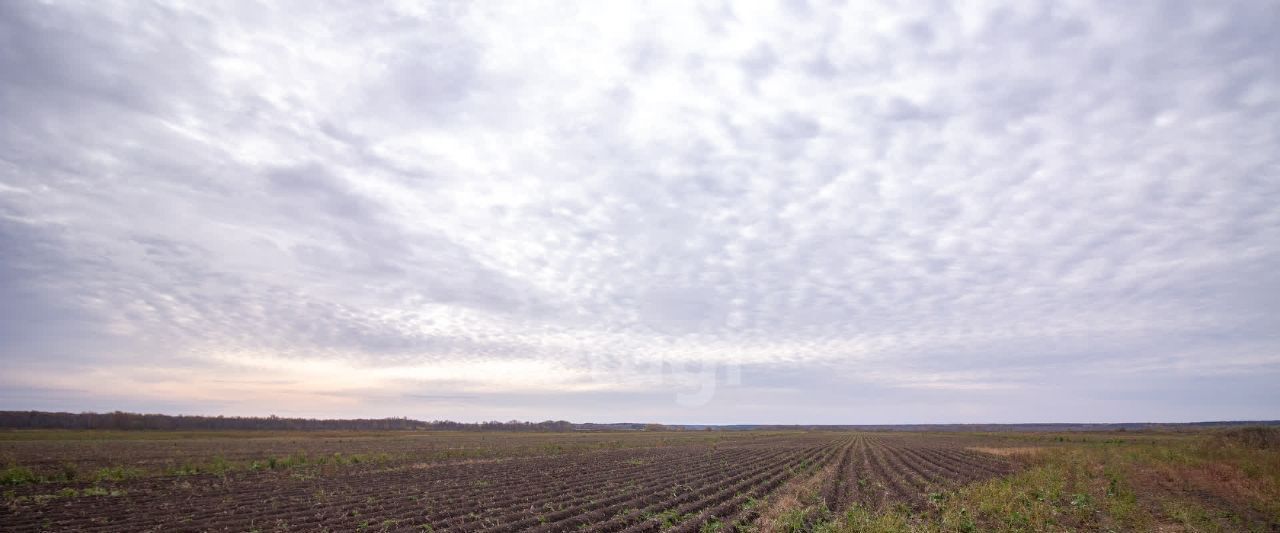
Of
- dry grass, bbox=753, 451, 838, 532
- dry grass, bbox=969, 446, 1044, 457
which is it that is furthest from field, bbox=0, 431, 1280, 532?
dry grass, bbox=969, 446, 1044, 457

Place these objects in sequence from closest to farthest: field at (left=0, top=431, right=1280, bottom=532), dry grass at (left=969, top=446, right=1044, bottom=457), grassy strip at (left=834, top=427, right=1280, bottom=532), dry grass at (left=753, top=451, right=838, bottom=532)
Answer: grassy strip at (left=834, top=427, right=1280, bottom=532) < dry grass at (left=753, top=451, right=838, bottom=532) < field at (left=0, top=431, right=1280, bottom=532) < dry grass at (left=969, top=446, right=1044, bottom=457)

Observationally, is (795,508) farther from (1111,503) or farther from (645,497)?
(1111,503)

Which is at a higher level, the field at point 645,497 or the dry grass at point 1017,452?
the field at point 645,497

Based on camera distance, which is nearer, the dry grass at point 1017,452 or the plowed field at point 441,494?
the plowed field at point 441,494

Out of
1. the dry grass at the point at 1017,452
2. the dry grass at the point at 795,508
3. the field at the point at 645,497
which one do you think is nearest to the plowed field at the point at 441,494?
the field at the point at 645,497

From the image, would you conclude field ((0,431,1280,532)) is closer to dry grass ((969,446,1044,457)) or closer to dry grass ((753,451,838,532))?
dry grass ((753,451,838,532))

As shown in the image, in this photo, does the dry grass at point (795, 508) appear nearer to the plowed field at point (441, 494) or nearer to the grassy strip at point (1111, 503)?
the plowed field at point (441, 494)

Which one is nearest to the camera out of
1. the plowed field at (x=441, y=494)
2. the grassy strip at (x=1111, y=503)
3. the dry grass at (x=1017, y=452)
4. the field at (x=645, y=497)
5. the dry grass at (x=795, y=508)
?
the grassy strip at (x=1111, y=503)

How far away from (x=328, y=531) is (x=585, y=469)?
57.4 feet

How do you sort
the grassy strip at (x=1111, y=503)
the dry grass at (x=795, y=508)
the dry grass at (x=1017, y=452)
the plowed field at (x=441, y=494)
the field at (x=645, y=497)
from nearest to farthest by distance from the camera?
the grassy strip at (x=1111, y=503), the dry grass at (x=795, y=508), the field at (x=645, y=497), the plowed field at (x=441, y=494), the dry grass at (x=1017, y=452)

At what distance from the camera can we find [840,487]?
21734mm

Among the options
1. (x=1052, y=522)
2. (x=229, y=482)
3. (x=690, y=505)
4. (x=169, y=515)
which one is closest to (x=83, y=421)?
(x=229, y=482)

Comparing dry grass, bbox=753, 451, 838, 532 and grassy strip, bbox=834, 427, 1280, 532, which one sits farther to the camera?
dry grass, bbox=753, 451, 838, 532

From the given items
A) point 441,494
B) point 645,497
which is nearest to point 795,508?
point 645,497
